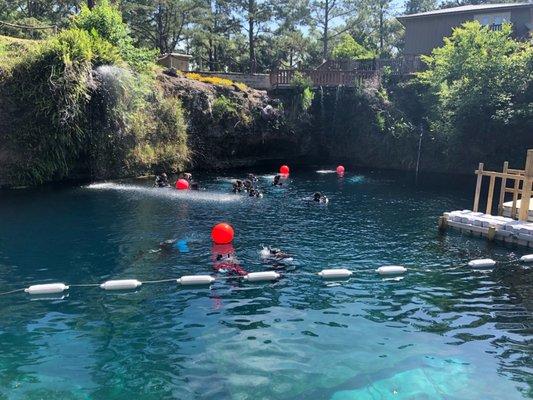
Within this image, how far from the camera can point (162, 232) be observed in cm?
2156

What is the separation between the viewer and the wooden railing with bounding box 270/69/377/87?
157ft

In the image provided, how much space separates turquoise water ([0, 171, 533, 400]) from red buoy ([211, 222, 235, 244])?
1.60 ft

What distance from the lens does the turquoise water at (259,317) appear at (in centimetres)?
1049

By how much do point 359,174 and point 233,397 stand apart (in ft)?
109

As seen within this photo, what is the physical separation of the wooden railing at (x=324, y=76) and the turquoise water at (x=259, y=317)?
26603mm

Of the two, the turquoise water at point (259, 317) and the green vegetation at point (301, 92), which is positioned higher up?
the green vegetation at point (301, 92)

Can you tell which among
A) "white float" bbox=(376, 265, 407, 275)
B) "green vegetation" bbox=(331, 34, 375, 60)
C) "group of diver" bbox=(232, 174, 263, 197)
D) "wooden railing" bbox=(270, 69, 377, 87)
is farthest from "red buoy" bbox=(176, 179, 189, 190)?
"green vegetation" bbox=(331, 34, 375, 60)

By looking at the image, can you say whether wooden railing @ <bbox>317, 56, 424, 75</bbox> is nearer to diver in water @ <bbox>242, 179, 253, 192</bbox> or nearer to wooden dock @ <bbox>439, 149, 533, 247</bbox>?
diver in water @ <bbox>242, 179, 253, 192</bbox>

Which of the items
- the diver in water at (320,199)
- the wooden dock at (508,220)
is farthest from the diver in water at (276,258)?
the diver in water at (320,199)

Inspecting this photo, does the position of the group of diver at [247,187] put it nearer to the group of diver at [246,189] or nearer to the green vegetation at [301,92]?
the group of diver at [246,189]

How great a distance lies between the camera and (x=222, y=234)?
19.8 meters

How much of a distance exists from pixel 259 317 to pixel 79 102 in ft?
78.0

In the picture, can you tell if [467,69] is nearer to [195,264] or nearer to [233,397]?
[195,264]

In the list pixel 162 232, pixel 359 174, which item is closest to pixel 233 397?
pixel 162 232
